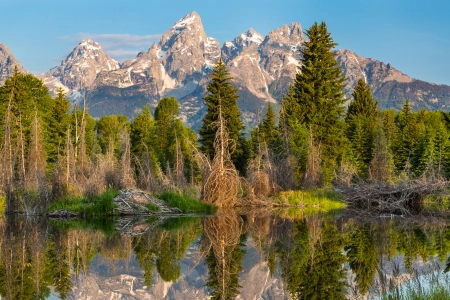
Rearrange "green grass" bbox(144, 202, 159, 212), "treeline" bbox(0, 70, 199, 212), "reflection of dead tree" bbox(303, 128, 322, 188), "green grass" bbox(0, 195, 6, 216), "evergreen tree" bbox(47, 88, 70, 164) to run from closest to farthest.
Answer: "green grass" bbox(144, 202, 159, 212) → "treeline" bbox(0, 70, 199, 212) → "green grass" bbox(0, 195, 6, 216) → "reflection of dead tree" bbox(303, 128, 322, 188) → "evergreen tree" bbox(47, 88, 70, 164)

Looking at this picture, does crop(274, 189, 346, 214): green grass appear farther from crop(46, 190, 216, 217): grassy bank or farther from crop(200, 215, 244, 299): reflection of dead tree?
crop(200, 215, 244, 299): reflection of dead tree

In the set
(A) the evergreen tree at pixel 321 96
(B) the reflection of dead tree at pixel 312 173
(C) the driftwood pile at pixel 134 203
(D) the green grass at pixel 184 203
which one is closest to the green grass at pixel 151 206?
(C) the driftwood pile at pixel 134 203

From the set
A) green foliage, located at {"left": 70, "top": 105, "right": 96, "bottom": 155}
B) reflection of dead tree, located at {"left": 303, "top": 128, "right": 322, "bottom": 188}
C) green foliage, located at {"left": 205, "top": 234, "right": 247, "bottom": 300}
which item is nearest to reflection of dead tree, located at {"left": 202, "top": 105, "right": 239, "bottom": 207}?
reflection of dead tree, located at {"left": 303, "top": 128, "right": 322, "bottom": 188}

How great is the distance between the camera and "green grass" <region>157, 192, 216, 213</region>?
87.0 ft

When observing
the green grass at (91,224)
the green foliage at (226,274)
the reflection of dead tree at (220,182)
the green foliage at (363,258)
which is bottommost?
the green grass at (91,224)

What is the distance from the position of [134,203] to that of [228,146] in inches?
623

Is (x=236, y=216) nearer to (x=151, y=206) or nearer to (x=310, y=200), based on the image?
(x=151, y=206)

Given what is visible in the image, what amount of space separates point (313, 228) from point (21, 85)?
41785mm

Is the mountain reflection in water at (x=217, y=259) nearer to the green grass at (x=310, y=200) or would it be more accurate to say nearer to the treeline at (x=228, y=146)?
the treeline at (x=228, y=146)

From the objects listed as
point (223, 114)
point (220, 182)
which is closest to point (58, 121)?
point (223, 114)

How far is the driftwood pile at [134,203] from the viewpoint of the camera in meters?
25.2

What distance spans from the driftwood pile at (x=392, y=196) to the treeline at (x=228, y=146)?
1.81 metres

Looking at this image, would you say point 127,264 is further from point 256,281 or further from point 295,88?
point 295,88

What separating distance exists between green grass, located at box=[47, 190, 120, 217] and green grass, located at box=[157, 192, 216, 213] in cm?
239
